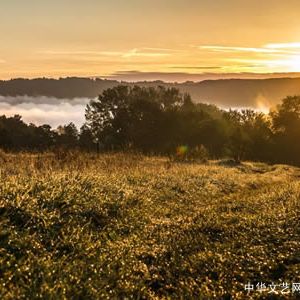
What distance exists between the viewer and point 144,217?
1215cm

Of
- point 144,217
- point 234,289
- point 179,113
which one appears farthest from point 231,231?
point 179,113

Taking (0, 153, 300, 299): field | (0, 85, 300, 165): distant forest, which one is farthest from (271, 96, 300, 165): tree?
(0, 153, 300, 299): field

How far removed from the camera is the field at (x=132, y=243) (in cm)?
714

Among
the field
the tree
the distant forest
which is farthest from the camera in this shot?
the tree

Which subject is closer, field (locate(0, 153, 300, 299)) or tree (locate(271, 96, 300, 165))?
field (locate(0, 153, 300, 299))

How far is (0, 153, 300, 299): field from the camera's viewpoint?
7.14m

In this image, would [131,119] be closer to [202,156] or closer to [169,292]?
[202,156]

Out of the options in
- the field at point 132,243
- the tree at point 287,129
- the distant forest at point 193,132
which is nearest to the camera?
the field at point 132,243

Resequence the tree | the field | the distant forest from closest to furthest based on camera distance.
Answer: the field, the distant forest, the tree

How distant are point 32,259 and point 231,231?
519 centimetres

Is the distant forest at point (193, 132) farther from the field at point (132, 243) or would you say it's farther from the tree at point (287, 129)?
the field at point (132, 243)

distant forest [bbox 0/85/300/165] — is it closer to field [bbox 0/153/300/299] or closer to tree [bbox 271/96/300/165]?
tree [bbox 271/96/300/165]

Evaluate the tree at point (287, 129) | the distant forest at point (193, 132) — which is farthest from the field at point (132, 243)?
the tree at point (287, 129)

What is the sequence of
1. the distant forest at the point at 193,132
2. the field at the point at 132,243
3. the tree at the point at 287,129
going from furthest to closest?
the tree at the point at 287,129 < the distant forest at the point at 193,132 < the field at the point at 132,243
